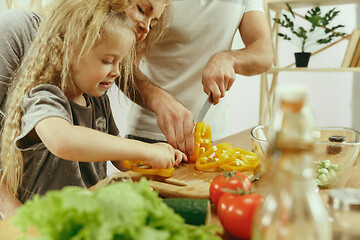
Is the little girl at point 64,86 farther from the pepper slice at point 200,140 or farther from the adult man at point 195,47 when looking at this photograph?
the adult man at point 195,47

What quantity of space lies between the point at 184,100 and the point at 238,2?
521 millimetres

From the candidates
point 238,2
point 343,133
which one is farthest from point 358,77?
point 343,133

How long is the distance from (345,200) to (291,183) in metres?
0.14

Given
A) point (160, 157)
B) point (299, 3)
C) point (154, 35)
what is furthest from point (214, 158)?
point (299, 3)

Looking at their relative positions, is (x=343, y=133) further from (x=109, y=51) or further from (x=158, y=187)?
(x=109, y=51)

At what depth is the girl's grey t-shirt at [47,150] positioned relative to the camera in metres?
1.00

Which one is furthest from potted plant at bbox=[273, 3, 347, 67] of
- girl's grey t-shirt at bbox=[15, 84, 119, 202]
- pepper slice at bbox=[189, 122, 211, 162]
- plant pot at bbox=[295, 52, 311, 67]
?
girl's grey t-shirt at bbox=[15, 84, 119, 202]

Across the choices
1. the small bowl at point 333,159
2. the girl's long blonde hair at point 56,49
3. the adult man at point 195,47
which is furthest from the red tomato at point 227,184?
the adult man at point 195,47

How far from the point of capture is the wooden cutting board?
3.01 feet

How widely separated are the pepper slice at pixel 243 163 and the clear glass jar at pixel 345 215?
0.60m

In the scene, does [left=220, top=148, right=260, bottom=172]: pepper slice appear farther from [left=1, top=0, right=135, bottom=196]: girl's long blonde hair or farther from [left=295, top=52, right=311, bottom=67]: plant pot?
[left=295, top=52, right=311, bottom=67]: plant pot

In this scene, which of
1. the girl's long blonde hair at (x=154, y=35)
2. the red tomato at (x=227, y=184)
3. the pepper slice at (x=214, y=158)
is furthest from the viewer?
the girl's long blonde hair at (x=154, y=35)

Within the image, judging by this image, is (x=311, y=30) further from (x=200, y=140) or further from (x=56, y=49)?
(x=56, y=49)

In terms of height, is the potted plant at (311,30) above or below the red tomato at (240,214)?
above
